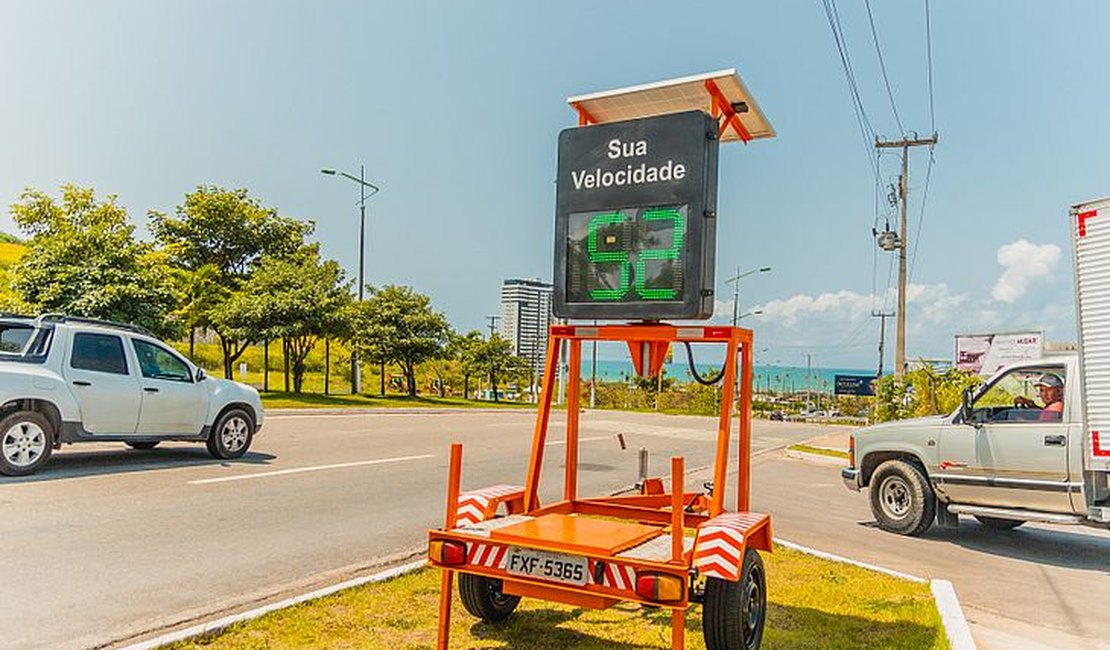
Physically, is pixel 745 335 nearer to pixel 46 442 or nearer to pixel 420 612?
pixel 420 612

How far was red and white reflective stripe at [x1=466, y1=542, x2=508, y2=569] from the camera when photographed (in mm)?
4488

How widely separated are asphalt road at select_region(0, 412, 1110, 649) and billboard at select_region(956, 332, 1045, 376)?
608 inches

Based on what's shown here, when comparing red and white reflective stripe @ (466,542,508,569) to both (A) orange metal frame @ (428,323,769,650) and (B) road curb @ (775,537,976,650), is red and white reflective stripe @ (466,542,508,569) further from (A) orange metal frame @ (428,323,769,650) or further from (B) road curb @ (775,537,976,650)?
(B) road curb @ (775,537,976,650)

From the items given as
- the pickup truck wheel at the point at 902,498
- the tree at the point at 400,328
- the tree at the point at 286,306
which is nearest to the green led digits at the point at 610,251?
the pickup truck wheel at the point at 902,498

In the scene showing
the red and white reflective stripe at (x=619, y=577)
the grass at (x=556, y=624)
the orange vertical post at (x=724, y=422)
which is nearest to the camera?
the red and white reflective stripe at (x=619, y=577)

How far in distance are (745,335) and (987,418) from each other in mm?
5625

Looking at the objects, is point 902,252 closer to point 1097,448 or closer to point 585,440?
point 585,440

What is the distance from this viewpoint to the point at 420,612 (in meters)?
5.73

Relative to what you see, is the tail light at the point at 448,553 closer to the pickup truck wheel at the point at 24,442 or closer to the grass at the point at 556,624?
the grass at the point at 556,624

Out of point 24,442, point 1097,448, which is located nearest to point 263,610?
point 24,442

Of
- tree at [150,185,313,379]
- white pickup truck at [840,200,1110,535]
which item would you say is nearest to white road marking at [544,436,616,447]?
white pickup truck at [840,200,1110,535]

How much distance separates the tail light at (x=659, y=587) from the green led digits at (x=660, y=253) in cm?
185

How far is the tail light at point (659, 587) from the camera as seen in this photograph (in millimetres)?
4031

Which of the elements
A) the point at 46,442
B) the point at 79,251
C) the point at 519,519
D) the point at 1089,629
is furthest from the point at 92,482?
the point at 79,251
